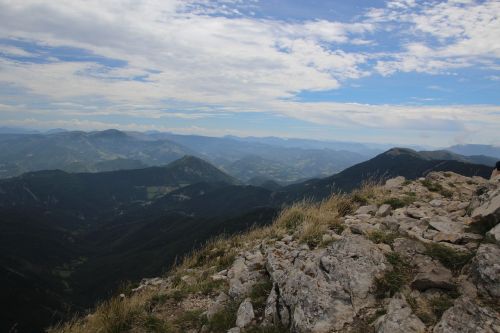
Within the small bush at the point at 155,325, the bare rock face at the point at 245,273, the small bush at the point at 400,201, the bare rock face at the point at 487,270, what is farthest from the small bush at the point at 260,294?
the small bush at the point at 400,201

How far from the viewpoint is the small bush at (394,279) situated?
6734 mm

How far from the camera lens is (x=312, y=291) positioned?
7.12 metres

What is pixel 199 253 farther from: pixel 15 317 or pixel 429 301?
pixel 15 317

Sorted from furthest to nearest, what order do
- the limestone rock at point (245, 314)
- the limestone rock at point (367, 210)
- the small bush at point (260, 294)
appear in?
the limestone rock at point (367, 210) < the small bush at point (260, 294) < the limestone rock at point (245, 314)

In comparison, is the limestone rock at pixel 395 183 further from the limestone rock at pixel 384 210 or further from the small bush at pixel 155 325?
the small bush at pixel 155 325

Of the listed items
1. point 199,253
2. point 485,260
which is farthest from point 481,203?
point 199,253

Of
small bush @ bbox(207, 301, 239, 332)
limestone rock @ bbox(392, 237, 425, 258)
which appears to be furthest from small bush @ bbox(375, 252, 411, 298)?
small bush @ bbox(207, 301, 239, 332)

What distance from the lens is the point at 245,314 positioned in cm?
737

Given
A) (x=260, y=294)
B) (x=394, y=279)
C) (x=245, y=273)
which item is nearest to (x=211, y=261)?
(x=245, y=273)

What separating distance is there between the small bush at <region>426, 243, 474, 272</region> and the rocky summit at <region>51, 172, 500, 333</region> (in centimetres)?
2

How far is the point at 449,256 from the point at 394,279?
1.25 metres

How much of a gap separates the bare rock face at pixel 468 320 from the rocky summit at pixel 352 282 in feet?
0.05

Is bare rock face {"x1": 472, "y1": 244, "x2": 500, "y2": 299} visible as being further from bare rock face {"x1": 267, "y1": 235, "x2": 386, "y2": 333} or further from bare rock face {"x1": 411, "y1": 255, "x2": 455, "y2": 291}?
bare rock face {"x1": 267, "y1": 235, "x2": 386, "y2": 333}

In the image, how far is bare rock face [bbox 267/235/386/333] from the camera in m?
6.55
